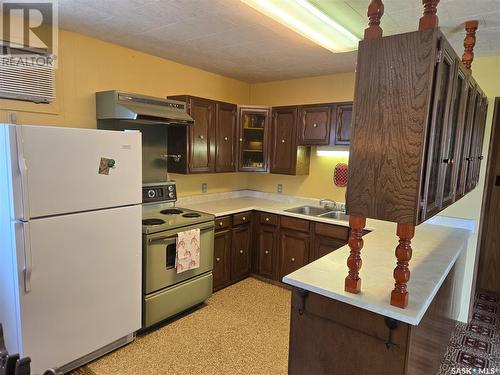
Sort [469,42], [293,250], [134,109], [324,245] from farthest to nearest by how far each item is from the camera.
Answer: [293,250], [324,245], [134,109], [469,42]

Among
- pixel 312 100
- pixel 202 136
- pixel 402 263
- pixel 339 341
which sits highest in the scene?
pixel 312 100

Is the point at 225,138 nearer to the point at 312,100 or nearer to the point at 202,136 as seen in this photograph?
the point at 202,136

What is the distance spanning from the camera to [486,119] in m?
2.95

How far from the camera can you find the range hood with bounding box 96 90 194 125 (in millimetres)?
2758

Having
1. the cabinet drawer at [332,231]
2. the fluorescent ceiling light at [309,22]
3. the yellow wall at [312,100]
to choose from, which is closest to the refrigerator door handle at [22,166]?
the fluorescent ceiling light at [309,22]

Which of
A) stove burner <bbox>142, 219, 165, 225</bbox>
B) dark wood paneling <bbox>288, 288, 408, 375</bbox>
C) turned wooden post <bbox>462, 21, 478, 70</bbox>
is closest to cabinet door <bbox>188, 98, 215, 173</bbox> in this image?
stove burner <bbox>142, 219, 165, 225</bbox>

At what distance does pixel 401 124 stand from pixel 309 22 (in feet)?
4.37

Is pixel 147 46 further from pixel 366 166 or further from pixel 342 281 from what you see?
pixel 342 281

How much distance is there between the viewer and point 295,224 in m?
3.59

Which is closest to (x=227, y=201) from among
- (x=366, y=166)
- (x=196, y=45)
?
(x=196, y=45)

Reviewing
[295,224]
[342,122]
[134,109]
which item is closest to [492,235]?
[342,122]

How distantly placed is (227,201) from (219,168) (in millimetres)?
576

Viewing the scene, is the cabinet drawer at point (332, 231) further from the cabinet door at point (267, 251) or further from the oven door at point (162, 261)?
the oven door at point (162, 261)

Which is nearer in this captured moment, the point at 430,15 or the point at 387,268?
the point at 430,15
